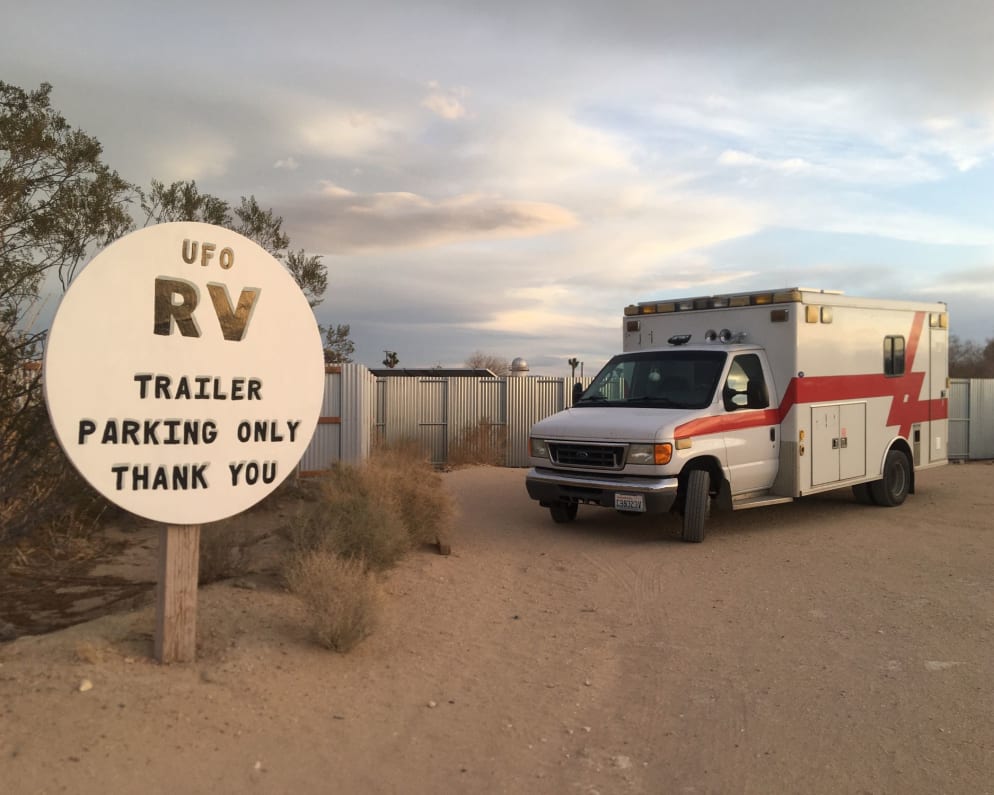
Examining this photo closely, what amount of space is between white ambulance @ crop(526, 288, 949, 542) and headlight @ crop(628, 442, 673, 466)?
0.04 ft

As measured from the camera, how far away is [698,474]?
962 centimetres

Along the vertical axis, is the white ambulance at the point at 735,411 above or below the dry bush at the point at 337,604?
above

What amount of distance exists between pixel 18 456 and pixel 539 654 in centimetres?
441

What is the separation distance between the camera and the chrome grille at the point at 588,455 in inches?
382

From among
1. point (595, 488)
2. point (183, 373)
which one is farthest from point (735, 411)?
point (183, 373)

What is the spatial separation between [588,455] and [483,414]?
38.5 ft

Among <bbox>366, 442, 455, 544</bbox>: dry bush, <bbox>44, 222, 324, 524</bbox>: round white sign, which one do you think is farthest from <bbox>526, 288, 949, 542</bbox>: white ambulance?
<bbox>44, 222, 324, 524</bbox>: round white sign

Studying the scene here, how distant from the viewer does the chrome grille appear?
31.9 ft

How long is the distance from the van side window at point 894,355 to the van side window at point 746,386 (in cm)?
277

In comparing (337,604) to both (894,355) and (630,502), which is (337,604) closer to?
(630,502)

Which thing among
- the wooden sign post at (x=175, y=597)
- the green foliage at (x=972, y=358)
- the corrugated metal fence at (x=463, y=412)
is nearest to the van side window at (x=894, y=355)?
the corrugated metal fence at (x=463, y=412)

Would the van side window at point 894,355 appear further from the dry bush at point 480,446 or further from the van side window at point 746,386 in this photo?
the dry bush at point 480,446

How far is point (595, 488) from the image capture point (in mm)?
9828

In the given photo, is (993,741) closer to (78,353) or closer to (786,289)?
(78,353)
